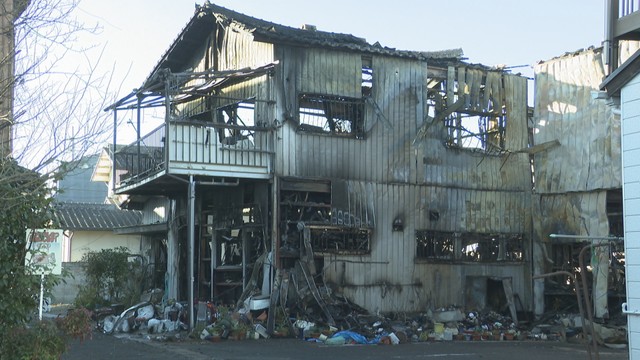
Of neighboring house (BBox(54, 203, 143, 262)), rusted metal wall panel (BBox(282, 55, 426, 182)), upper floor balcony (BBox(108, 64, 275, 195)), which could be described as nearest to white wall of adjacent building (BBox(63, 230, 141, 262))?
neighboring house (BBox(54, 203, 143, 262))

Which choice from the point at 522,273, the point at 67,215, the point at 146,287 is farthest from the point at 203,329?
the point at 67,215

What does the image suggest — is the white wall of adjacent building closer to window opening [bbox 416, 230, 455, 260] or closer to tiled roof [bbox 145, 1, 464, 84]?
tiled roof [bbox 145, 1, 464, 84]

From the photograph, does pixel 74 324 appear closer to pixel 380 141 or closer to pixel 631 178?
pixel 631 178

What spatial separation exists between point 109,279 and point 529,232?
13051mm

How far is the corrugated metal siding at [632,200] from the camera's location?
386 inches

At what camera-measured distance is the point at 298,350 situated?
15.5m

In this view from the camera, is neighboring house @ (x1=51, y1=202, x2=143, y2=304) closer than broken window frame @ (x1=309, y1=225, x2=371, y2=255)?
No

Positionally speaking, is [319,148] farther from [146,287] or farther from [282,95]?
[146,287]

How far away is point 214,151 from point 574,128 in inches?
383

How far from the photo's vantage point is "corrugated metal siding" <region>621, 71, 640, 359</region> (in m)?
9.80

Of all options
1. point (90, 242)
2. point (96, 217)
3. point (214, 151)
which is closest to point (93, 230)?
point (96, 217)

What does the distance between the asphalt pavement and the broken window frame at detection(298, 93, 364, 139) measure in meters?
5.61

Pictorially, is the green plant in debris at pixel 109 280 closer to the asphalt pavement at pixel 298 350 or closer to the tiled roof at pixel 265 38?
the asphalt pavement at pixel 298 350

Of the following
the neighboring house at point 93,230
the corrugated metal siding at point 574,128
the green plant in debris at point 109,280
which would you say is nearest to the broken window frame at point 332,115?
the corrugated metal siding at point 574,128
